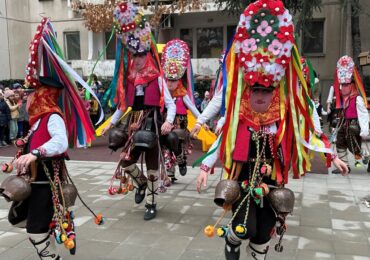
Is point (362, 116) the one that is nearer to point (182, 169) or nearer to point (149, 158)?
point (182, 169)

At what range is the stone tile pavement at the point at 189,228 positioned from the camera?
3.82 m

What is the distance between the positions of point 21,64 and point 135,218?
725 inches

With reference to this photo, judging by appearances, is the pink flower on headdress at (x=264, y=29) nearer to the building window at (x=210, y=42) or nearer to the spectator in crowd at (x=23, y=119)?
the spectator in crowd at (x=23, y=119)

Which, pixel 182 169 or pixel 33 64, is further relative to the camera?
pixel 182 169

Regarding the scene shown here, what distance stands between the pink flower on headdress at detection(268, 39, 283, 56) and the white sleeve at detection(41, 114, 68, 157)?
1.64 metres

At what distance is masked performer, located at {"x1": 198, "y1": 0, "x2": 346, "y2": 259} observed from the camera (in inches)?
110

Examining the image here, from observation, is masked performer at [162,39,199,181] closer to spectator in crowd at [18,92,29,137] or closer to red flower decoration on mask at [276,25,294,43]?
red flower decoration on mask at [276,25,294,43]

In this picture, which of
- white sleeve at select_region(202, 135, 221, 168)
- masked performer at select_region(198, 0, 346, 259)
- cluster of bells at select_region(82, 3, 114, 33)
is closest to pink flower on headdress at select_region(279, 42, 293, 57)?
masked performer at select_region(198, 0, 346, 259)

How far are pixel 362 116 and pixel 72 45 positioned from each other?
16.5m

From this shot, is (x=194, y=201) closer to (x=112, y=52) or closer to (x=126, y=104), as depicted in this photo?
(x=126, y=104)

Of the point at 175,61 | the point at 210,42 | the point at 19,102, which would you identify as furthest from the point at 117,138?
the point at 210,42

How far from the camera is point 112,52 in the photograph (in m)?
19.5

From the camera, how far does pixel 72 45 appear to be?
2009cm

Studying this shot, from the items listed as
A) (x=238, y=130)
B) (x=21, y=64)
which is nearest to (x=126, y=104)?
(x=238, y=130)
